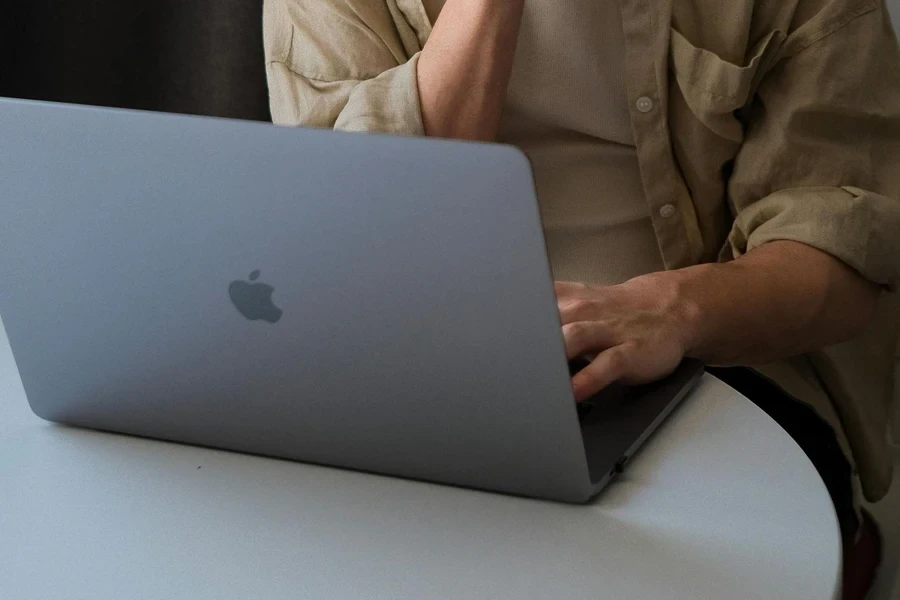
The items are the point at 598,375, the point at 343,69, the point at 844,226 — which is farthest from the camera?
the point at 343,69

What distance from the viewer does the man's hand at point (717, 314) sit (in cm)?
A: 72

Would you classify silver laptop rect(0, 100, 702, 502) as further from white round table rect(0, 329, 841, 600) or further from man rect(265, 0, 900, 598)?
man rect(265, 0, 900, 598)

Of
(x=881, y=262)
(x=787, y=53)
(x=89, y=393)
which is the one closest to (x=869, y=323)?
(x=881, y=262)

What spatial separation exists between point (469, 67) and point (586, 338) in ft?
1.51

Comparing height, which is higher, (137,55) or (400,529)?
(400,529)

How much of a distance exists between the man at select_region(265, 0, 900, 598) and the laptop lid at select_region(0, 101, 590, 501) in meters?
0.34

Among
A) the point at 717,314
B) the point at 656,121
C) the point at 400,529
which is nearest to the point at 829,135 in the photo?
the point at 656,121

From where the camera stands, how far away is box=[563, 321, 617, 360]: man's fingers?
2.36 ft

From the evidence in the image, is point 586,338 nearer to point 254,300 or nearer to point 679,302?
point 679,302

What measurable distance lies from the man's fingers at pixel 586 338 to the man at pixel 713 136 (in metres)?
0.16

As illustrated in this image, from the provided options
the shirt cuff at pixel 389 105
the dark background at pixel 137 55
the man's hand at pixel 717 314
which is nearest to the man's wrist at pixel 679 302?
the man's hand at pixel 717 314

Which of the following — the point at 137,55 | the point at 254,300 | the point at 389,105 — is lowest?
the point at 137,55

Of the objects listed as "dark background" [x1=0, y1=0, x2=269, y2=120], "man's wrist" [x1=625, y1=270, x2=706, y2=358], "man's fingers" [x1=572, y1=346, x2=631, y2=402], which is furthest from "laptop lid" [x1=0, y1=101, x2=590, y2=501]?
"dark background" [x1=0, y1=0, x2=269, y2=120]

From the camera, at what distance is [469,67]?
42.8 inches
